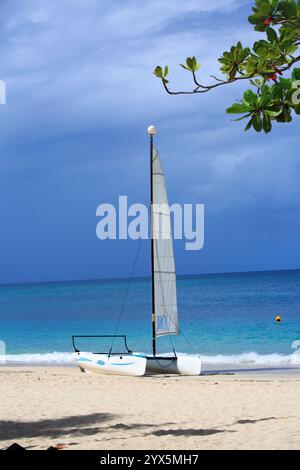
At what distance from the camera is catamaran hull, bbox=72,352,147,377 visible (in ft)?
72.8

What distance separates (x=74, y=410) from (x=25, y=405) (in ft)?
4.85

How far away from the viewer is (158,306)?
24422mm

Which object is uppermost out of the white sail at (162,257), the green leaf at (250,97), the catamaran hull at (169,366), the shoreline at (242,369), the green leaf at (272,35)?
the white sail at (162,257)

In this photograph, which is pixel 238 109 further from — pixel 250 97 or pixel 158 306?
pixel 158 306

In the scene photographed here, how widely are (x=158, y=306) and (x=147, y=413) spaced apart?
10.6 meters

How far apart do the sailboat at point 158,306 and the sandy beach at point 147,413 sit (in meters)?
0.68

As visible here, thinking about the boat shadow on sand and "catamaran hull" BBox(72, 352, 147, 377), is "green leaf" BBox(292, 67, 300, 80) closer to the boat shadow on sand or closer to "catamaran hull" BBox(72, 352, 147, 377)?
the boat shadow on sand

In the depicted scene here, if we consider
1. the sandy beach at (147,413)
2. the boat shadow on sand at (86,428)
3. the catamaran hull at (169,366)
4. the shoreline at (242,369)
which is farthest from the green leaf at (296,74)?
the shoreline at (242,369)

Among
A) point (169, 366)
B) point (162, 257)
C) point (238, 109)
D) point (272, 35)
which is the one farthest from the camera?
point (162, 257)

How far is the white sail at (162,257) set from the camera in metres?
24.3

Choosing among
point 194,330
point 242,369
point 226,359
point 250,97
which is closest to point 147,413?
point 250,97

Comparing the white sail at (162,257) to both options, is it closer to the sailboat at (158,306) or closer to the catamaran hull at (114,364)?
Result: the sailboat at (158,306)
